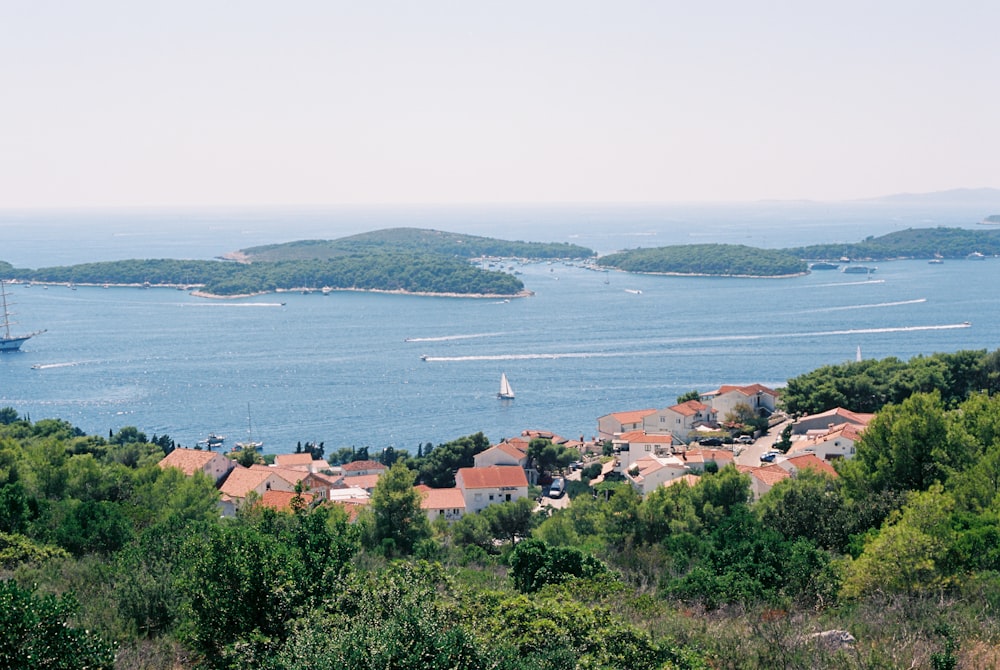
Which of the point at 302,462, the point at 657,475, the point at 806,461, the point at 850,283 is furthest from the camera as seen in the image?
the point at 850,283

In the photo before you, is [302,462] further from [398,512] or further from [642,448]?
[398,512]

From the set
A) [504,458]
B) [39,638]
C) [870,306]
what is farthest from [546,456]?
[870,306]

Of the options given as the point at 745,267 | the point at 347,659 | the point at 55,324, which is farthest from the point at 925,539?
the point at 745,267

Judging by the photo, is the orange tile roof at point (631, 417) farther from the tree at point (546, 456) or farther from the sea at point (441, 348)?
the tree at point (546, 456)

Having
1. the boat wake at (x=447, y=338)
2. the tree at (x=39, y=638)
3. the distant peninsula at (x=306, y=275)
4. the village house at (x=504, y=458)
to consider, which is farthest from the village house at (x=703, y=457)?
the distant peninsula at (x=306, y=275)

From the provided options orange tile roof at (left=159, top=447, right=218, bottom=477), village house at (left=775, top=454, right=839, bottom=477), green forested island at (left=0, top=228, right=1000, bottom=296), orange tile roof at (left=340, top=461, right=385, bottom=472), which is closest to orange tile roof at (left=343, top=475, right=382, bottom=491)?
orange tile roof at (left=340, top=461, right=385, bottom=472)
